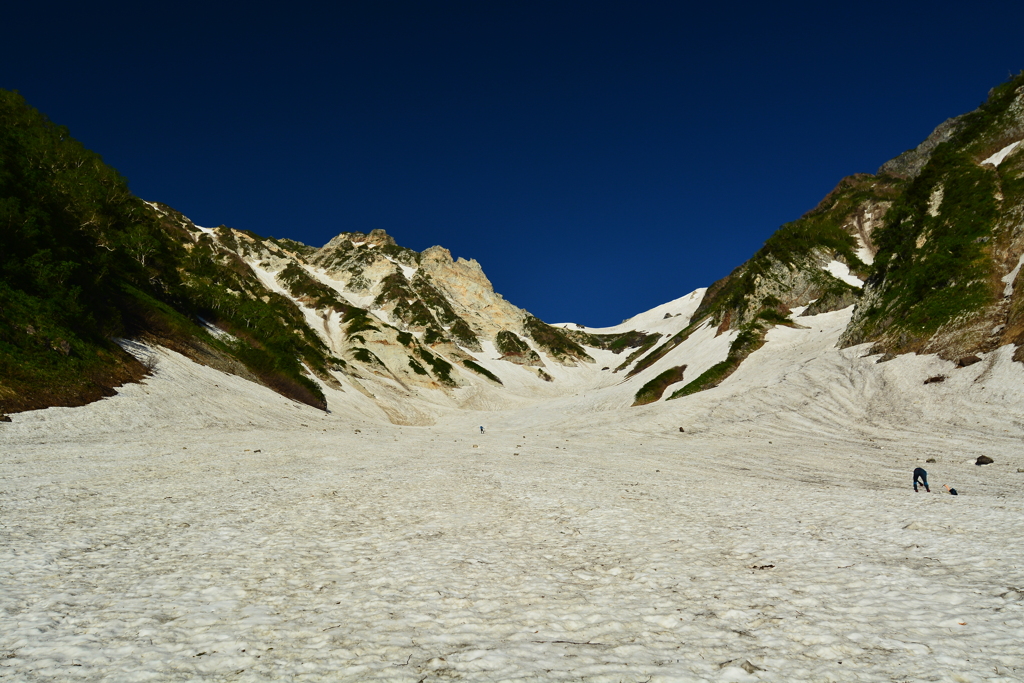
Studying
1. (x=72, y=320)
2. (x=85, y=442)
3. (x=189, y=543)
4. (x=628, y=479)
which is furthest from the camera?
(x=72, y=320)

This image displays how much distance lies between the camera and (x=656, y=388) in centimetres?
5675

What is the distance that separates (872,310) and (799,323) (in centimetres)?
1725

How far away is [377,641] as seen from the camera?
5.30 m

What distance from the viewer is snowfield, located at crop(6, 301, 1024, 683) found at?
4906mm

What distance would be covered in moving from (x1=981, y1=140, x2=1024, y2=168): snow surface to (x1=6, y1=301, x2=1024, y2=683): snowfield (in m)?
35.5

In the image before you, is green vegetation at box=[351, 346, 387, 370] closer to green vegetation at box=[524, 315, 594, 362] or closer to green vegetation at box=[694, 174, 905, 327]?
green vegetation at box=[694, 174, 905, 327]

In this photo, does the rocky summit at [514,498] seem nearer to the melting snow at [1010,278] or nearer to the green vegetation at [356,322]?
the melting snow at [1010,278]

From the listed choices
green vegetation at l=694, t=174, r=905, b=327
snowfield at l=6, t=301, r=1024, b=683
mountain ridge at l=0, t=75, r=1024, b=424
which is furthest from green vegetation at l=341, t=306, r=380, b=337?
snowfield at l=6, t=301, r=1024, b=683

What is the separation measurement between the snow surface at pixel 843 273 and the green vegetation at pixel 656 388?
91.5 feet

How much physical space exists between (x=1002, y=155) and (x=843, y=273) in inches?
1134

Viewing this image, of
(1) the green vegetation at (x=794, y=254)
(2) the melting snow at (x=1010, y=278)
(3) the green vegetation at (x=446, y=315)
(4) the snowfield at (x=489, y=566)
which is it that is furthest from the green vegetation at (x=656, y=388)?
(3) the green vegetation at (x=446, y=315)

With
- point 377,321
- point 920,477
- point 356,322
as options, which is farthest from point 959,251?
point 356,322

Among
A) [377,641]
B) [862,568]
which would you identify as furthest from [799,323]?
[377,641]

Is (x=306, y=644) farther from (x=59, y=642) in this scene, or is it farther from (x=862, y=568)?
(x=862, y=568)
